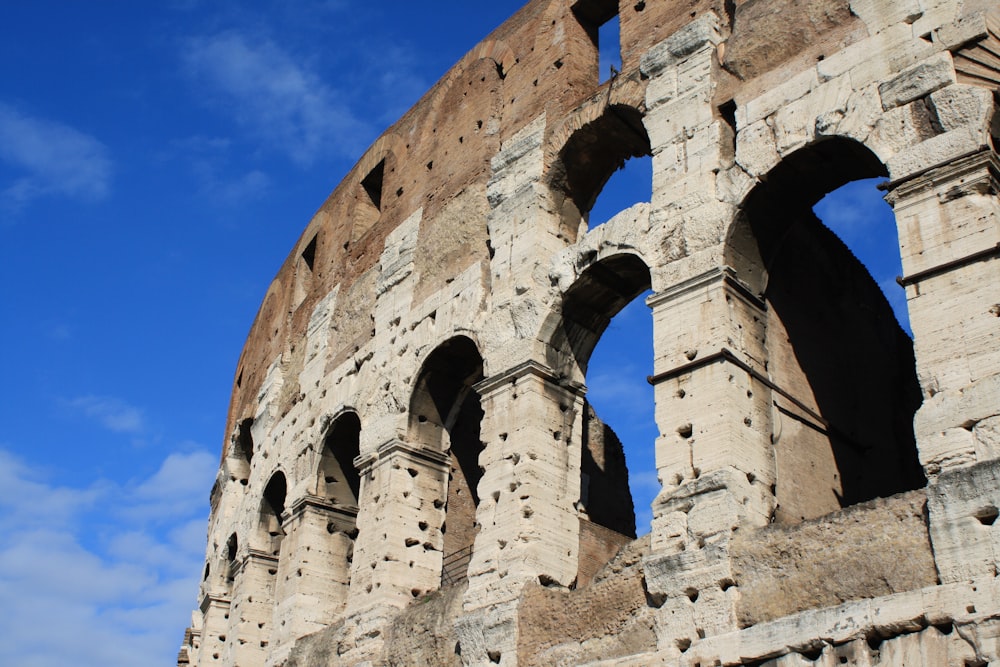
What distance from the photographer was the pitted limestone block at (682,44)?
9414mm

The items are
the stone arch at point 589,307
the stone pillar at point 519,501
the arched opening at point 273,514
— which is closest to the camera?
the stone pillar at point 519,501

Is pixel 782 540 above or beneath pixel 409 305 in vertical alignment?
beneath

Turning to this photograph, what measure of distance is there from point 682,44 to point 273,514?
7606 mm

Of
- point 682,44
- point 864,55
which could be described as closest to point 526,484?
point 682,44

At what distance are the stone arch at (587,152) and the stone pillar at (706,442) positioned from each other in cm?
219

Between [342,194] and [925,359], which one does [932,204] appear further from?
[342,194]

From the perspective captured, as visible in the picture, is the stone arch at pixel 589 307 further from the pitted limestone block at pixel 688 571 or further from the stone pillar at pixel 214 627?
the stone pillar at pixel 214 627

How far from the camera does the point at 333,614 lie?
1175 centimetres

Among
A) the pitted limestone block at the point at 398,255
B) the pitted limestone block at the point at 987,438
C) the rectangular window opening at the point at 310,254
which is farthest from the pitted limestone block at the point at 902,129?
the rectangular window opening at the point at 310,254

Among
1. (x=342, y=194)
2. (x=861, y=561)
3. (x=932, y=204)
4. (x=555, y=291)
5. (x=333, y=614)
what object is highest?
(x=342, y=194)

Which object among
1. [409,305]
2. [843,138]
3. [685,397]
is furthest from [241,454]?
[843,138]

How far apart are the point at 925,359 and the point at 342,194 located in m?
9.36

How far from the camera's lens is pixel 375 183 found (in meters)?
14.4

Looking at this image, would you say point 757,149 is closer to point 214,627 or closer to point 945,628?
point 945,628
